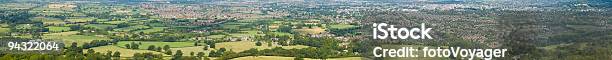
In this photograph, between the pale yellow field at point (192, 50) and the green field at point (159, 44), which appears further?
the green field at point (159, 44)

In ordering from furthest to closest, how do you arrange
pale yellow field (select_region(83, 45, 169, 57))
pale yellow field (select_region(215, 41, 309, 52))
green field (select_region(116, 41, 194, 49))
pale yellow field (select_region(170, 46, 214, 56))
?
1. green field (select_region(116, 41, 194, 49))
2. pale yellow field (select_region(170, 46, 214, 56))
3. pale yellow field (select_region(83, 45, 169, 57))
4. pale yellow field (select_region(215, 41, 309, 52))

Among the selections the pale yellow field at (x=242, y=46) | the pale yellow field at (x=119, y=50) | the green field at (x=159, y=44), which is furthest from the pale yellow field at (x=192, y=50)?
the green field at (x=159, y=44)

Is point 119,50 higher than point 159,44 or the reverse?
higher

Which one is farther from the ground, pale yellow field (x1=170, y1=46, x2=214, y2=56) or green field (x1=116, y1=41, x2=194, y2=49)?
pale yellow field (x1=170, y1=46, x2=214, y2=56)

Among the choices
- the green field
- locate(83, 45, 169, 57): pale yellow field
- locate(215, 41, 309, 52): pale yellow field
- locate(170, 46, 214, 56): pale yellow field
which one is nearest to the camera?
locate(215, 41, 309, 52): pale yellow field

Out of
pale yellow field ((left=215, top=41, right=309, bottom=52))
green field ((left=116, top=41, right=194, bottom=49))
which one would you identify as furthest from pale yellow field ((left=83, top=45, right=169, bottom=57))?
pale yellow field ((left=215, top=41, right=309, bottom=52))

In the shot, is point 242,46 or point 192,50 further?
point 192,50

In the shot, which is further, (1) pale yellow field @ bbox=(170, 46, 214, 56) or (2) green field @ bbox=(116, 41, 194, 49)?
(2) green field @ bbox=(116, 41, 194, 49)

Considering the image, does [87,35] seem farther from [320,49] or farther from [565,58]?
[565,58]

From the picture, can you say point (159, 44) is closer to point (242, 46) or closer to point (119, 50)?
point (119, 50)

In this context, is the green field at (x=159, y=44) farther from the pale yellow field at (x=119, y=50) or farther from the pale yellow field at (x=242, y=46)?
the pale yellow field at (x=242, y=46)

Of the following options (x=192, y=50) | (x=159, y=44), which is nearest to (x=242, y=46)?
(x=192, y=50)

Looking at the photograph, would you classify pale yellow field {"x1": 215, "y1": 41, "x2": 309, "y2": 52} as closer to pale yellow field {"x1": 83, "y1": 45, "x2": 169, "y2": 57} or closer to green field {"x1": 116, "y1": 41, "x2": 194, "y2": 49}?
green field {"x1": 116, "y1": 41, "x2": 194, "y2": 49}
